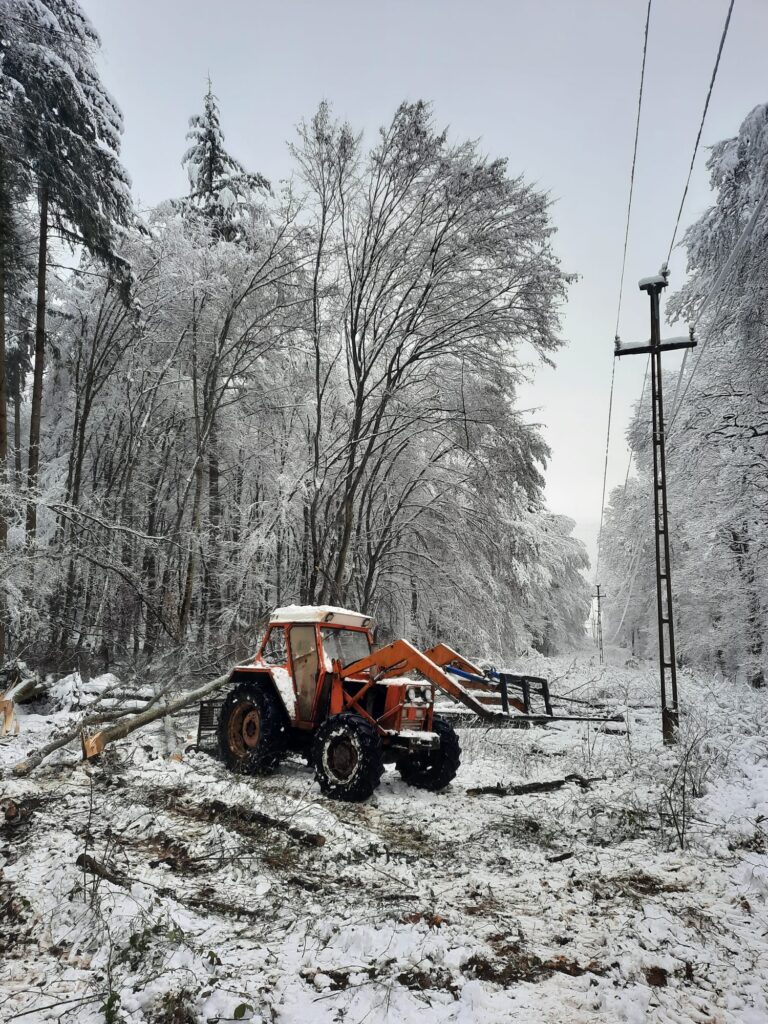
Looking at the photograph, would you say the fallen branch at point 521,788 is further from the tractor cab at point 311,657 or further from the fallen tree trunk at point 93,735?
the fallen tree trunk at point 93,735

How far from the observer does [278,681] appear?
7.44m

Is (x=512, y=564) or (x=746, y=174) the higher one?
(x=746, y=174)

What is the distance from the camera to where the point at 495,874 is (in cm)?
429

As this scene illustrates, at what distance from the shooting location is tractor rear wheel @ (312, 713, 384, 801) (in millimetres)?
6008

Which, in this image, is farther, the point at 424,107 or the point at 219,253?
the point at 219,253

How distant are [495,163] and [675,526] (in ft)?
45.1

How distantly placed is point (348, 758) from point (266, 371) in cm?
1290

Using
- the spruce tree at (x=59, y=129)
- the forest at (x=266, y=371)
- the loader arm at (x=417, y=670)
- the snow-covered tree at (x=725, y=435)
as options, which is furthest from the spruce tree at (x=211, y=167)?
the loader arm at (x=417, y=670)

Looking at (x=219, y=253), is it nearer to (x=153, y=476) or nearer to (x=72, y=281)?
(x=72, y=281)

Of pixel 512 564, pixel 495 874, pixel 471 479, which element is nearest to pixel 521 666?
pixel 512 564

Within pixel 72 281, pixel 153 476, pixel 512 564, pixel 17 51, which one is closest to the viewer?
pixel 17 51

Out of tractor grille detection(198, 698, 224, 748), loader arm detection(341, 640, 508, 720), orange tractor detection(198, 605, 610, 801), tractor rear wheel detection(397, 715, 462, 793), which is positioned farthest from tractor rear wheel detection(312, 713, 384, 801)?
tractor grille detection(198, 698, 224, 748)

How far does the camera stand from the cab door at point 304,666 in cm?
733

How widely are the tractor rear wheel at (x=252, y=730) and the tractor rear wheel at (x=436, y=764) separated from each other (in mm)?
1564
